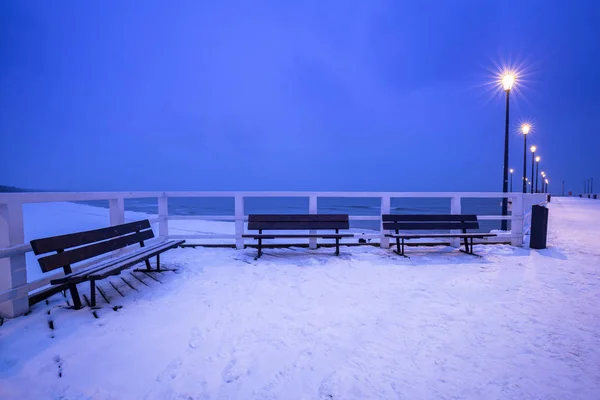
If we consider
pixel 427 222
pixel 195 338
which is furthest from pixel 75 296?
pixel 427 222

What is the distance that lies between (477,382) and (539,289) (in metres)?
2.77

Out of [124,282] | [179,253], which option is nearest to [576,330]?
[124,282]

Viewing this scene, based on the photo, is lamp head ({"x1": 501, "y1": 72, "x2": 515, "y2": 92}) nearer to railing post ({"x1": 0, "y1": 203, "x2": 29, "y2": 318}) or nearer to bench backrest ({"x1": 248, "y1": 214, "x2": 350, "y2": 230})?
bench backrest ({"x1": 248, "y1": 214, "x2": 350, "y2": 230})

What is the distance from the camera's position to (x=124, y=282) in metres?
4.59

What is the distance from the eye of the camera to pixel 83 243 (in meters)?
3.95

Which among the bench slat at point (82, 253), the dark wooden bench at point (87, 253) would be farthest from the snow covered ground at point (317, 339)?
the bench slat at point (82, 253)

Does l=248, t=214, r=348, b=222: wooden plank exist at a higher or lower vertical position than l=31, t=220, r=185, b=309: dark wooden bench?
higher

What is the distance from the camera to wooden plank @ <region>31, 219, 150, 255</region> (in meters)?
3.35

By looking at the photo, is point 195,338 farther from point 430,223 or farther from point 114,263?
point 430,223

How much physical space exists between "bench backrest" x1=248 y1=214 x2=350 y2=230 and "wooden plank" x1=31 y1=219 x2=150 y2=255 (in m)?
2.18

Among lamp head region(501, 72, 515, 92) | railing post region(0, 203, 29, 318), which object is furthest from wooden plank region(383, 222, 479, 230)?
lamp head region(501, 72, 515, 92)

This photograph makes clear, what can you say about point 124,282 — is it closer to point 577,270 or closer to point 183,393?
point 183,393

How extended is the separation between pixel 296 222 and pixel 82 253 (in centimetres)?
370

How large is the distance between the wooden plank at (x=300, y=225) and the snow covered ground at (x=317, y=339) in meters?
1.50
